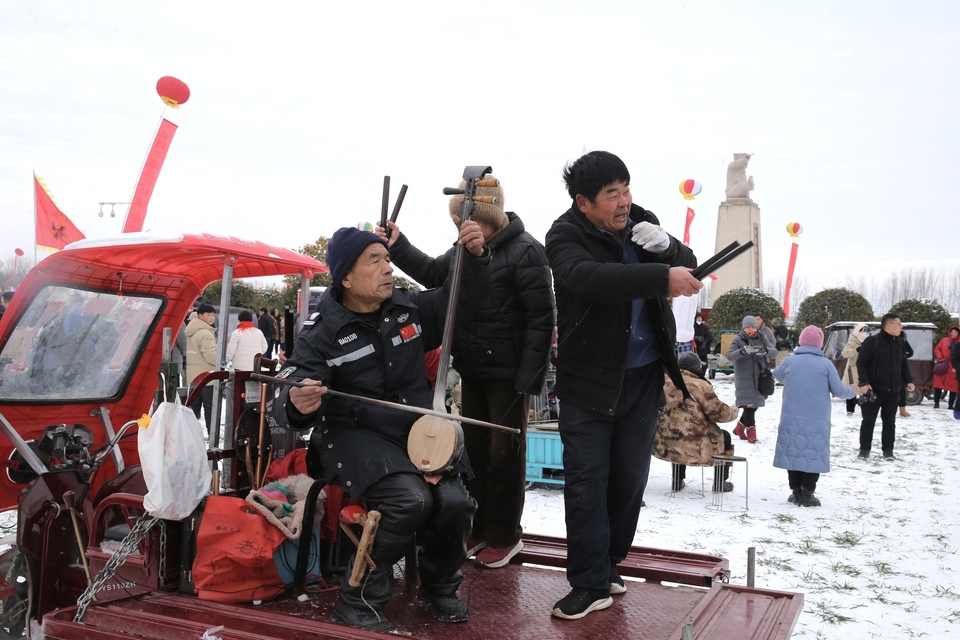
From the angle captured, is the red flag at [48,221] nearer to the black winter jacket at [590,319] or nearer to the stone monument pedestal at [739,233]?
the black winter jacket at [590,319]

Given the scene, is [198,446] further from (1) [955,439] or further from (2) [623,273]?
(1) [955,439]

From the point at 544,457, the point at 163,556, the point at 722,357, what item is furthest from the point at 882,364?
the point at 722,357

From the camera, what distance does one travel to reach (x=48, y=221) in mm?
10820

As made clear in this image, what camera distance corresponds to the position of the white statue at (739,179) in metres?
27.8

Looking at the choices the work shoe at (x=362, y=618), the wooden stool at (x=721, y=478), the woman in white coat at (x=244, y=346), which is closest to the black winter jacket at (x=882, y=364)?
the wooden stool at (x=721, y=478)

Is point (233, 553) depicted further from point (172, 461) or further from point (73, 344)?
point (73, 344)

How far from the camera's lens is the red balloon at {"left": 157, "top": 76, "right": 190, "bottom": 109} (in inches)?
355

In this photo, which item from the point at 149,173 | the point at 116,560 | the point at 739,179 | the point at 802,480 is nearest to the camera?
the point at 116,560

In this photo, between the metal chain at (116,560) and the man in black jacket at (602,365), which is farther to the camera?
the man in black jacket at (602,365)

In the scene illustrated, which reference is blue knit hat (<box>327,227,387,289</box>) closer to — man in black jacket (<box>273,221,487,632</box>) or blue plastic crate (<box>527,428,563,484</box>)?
man in black jacket (<box>273,221,487,632</box>)

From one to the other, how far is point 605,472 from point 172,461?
5.37ft

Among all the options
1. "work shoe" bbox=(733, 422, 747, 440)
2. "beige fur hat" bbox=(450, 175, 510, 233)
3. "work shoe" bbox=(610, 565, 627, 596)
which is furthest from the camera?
"work shoe" bbox=(733, 422, 747, 440)

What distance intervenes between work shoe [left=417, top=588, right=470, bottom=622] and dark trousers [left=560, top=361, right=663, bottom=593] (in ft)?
1.41

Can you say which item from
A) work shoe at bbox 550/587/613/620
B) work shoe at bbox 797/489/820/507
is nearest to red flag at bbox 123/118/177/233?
work shoe at bbox 797/489/820/507
